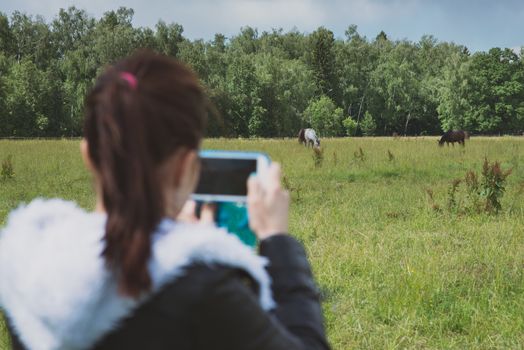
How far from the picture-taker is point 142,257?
833 millimetres

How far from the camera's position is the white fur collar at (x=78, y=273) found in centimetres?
85

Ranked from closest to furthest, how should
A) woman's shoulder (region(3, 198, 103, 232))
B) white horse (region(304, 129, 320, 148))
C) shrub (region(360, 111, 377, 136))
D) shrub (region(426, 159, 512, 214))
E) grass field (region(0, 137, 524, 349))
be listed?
woman's shoulder (region(3, 198, 103, 232)), grass field (region(0, 137, 524, 349)), shrub (region(426, 159, 512, 214)), white horse (region(304, 129, 320, 148)), shrub (region(360, 111, 377, 136))

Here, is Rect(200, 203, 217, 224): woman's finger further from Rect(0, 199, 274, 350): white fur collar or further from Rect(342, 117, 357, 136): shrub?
Rect(342, 117, 357, 136): shrub

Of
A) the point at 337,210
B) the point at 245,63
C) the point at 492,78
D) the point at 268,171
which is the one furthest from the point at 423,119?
the point at 268,171

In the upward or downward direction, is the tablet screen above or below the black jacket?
above

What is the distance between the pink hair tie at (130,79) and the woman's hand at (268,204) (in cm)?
28

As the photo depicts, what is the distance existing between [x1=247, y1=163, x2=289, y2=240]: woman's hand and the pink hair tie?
284 millimetres

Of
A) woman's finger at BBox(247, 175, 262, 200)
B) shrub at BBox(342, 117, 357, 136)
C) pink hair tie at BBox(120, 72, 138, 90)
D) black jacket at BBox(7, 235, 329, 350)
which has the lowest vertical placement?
shrub at BBox(342, 117, 357, 136)

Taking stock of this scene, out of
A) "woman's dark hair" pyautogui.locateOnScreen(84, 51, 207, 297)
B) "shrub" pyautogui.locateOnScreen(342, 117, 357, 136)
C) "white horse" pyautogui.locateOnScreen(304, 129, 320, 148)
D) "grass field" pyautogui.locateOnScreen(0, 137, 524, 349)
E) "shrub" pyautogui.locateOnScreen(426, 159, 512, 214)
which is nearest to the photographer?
"woman's dark hair" pyautogui.locateOnScreen(84, 51, 207, 297)

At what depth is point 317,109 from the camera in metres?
65.0

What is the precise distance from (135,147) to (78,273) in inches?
8.2

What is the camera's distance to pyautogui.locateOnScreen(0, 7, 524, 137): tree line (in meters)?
52.3

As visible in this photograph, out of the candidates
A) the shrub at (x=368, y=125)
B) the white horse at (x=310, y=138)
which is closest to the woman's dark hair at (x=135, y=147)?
the white horse at (x=310, y=138)

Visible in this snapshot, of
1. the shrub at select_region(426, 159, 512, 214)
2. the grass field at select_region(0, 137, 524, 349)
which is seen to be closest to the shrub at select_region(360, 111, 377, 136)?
the grass field at select_region(0, 137, 524, 349)
